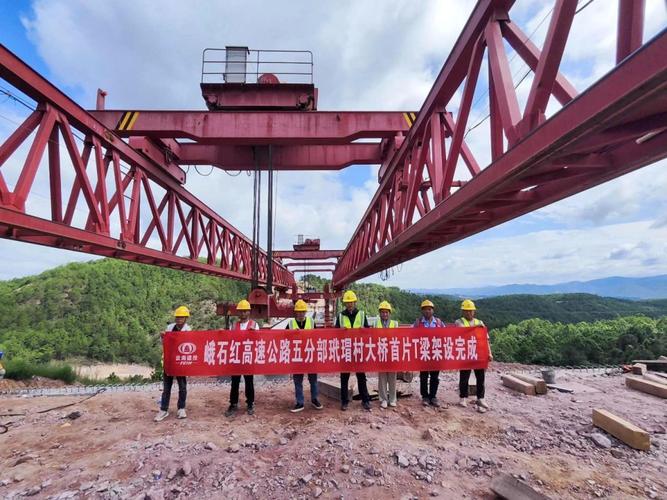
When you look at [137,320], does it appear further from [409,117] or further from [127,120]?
[409,117]

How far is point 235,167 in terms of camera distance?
895 centimetres

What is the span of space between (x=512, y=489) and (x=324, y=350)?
10.7ft

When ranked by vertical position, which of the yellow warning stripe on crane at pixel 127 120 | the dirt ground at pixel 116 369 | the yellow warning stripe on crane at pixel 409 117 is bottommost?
the dirt ground at pixel 116 369

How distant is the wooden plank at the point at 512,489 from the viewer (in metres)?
2.98

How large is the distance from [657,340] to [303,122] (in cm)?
2184

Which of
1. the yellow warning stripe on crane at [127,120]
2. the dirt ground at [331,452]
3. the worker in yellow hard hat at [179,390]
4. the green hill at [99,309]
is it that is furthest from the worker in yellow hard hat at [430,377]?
the green hill at [99,309]

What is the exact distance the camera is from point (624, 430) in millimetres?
4281

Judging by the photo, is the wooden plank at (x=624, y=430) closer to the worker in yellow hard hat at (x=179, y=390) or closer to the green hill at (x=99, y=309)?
the worker in yellow hard hat at (x=179, y=390)

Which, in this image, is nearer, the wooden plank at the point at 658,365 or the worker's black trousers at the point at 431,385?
the worker's black trousers at the point at 431,385

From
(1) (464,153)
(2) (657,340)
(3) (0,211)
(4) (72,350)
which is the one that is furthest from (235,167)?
(4) (72,350)

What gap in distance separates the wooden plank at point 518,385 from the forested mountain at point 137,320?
529 inches

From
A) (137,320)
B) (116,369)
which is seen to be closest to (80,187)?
(116,369)

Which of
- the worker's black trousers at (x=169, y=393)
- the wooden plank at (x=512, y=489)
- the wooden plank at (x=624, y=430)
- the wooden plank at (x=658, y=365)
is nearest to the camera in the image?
the wooden plank at (x=512, y=489)

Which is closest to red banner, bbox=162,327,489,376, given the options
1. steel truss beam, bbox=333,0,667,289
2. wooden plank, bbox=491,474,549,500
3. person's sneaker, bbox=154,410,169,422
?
person's sneaker, bbox=154,410,169,422
